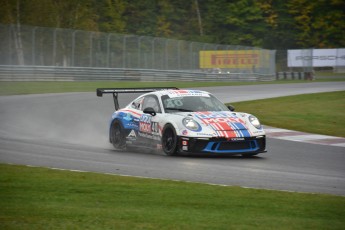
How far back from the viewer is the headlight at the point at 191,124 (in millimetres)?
13328

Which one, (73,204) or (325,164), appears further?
(325,164)

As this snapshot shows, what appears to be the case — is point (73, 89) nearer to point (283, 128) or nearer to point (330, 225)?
point (283, 128)

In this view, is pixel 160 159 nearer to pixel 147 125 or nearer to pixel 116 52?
pixel 147 125

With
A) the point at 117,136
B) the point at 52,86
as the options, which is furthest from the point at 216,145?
the point at 52,86

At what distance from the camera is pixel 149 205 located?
8.11 m

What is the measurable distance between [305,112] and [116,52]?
20.1 metres

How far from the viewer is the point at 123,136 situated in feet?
50.1

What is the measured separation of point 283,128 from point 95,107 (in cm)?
718

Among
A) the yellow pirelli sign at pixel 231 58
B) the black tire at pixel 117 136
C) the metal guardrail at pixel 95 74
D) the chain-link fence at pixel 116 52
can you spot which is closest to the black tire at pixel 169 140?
the black tire at pixel 117 136

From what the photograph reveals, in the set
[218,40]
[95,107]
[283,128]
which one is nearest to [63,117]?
[95,107]

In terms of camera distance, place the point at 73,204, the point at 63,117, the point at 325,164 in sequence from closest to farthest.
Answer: the point at 73,204 < the point at 325,164 < the point at 63,117

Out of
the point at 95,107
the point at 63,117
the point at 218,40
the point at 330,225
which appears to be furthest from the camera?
the point at 218,40

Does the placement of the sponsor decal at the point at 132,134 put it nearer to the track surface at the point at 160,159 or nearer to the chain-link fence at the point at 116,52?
the track surface at the point at 160,159

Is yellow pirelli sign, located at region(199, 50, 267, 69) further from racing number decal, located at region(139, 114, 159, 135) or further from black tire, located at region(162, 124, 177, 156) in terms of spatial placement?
black tire, located at region(162, 124, 177, 156)
